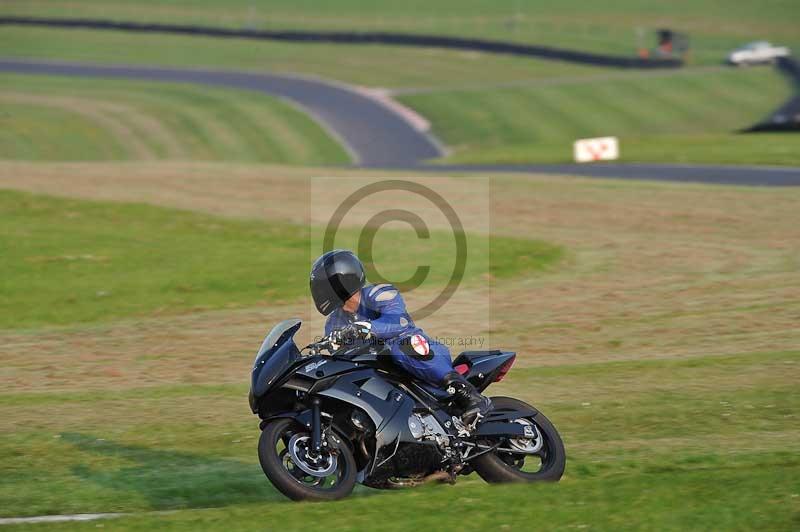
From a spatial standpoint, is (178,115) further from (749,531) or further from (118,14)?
(749,531)

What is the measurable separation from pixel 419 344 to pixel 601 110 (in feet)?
179

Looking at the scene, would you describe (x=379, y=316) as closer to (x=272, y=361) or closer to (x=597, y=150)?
(x=272, y=361)

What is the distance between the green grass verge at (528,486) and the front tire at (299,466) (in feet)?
0.46

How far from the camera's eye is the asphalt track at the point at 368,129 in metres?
35.2

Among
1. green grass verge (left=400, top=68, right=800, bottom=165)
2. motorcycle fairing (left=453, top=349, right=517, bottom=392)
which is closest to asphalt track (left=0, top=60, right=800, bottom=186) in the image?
green grass verge (left=400, top=68, right=800, bottom=165)

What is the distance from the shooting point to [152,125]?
59.9 m

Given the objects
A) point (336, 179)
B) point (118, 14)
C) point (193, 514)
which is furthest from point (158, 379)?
point (118, 14)

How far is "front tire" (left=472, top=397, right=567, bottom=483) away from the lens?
945 centimetres

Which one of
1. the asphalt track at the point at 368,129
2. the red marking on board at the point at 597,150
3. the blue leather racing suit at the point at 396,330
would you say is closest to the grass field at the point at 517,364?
the blue leather racing suit at the point at 396,330

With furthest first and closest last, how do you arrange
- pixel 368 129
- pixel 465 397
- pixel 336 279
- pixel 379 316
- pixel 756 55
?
pixel 756 55
pixel 368 129
pixel 465 397
pixel 379 316
pixel 336 279

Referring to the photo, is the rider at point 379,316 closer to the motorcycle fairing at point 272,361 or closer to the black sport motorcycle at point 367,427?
the black sport motorcycle at point 367,427

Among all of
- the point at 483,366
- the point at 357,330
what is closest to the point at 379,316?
the point at 357,330

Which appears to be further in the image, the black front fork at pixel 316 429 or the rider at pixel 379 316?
the rider at pixel 379 316

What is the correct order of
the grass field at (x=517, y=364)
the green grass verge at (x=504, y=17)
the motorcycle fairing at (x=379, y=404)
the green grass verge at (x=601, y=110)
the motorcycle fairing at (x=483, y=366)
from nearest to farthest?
the grass field at (x=517, y=364) < the motorcycle fairing at (x=379, y=404) < the motorcycle fairing at (x=483, y=366) < the green grass verge at (x=601, y=110) < the green grass verge at (x=504, y=17)
